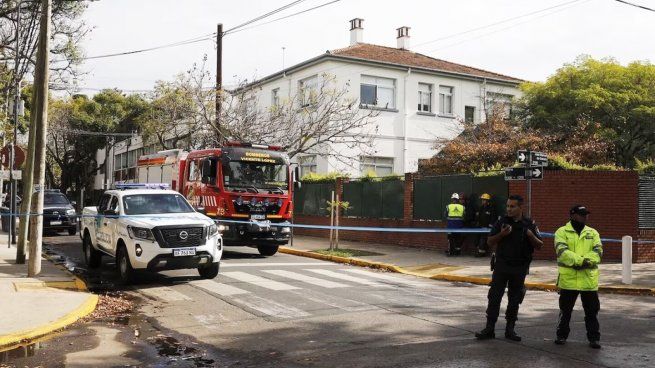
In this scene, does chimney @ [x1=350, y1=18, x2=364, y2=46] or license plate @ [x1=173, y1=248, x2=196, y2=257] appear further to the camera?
chimney @ [x1=350, y1=18, x2=364, y2=46]

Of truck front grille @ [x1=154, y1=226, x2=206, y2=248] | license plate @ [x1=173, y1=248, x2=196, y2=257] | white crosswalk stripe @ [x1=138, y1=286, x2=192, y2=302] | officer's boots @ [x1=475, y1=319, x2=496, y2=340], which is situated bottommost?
white crosswalk stripe @ [x1=138, y1=286, x2=192, y2=302]

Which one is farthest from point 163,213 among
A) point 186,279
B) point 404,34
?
point 404,34

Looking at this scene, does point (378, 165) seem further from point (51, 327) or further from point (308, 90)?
point (51, 327)

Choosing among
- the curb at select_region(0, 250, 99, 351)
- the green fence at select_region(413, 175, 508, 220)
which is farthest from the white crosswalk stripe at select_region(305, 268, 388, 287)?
the green fence at select_region(413, 175, 508, 220)

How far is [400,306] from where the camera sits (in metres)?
9.84

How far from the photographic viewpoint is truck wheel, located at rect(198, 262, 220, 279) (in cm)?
1238

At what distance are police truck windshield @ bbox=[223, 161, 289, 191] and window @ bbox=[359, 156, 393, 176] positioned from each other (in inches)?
560

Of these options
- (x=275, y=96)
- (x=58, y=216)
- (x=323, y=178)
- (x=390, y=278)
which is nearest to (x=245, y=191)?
(x=390, y=278)

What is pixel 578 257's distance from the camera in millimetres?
7070

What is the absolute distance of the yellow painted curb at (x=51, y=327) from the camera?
7246mm

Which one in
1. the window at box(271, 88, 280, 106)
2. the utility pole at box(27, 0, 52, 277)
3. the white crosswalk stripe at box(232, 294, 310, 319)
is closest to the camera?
the white crosswalk stripe at box(232, 294, 310, 319)

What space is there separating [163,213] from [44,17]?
4604mm

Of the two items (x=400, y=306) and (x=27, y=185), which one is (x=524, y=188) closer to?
(x=400, y=306)

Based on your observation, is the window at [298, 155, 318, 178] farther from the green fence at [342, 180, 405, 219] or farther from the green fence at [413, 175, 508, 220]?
the green fence at [413, 175, 508, 220]
